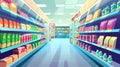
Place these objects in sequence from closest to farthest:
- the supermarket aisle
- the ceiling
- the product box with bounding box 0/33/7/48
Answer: the product box with bounding box 0/33/7/48 < the supermarket aisle < the ceiling

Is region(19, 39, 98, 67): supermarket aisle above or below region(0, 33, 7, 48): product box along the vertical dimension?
below

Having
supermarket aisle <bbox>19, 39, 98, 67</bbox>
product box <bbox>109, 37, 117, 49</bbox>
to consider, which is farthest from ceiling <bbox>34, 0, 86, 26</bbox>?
product box <bbox>109, 37, 117, 49</bbox>

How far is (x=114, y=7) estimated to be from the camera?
9.44ft

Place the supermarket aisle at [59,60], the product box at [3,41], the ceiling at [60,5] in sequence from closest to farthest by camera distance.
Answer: the product box at [3,41], the supermarket aisle at [59,60], the ceiling at [60,5]

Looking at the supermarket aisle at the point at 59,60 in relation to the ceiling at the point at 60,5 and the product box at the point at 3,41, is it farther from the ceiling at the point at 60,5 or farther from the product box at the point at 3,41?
the ceiling at the point at 60,5

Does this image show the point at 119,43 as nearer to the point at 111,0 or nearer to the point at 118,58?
the point at 118,58

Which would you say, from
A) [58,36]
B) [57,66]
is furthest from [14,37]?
[58,36]

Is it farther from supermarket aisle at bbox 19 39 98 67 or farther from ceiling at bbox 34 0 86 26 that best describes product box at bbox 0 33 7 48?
ceiling at bbox 34 0 86 26

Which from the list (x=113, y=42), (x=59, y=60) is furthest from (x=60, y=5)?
(x=113, y=42)

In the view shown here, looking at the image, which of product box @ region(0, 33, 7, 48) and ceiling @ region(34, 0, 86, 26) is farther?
ceiling @ region(34, 0, 86, 26)

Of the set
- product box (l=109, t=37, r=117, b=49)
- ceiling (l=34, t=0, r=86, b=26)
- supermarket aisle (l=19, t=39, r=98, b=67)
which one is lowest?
supermarket aisle (l=19, t=39, r=98, b=67)

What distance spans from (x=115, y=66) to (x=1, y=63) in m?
2.01

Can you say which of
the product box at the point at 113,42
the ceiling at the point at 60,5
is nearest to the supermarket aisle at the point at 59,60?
the product box at the point at 113,42

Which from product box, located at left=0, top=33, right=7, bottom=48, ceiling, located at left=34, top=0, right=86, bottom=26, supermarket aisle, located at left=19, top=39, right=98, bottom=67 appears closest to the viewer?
product box, located at left=0, top=33, right=7, bottom=48
